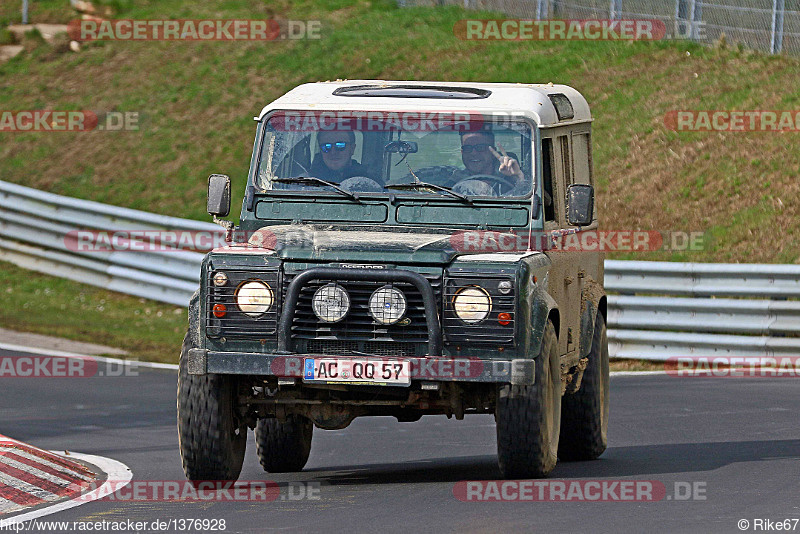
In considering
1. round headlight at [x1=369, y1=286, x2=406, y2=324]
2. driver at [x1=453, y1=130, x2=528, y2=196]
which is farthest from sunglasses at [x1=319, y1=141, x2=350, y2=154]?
round headlight at [x1=369, y1=286, x2=406, y2=324]

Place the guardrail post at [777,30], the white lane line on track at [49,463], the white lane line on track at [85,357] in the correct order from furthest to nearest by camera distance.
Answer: the guardrail post at [777,30], the white lane line on track at [85,357], the white lane line on track at [49,463]

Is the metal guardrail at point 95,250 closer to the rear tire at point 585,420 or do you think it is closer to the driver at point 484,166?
the rear tire at point 585,420

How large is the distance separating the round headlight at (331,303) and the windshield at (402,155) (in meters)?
1.20

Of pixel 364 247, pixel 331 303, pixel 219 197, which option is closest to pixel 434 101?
pixel 219 197

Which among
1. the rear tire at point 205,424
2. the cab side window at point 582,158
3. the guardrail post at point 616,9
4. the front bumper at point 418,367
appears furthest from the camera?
the guardrail post at point 616,9

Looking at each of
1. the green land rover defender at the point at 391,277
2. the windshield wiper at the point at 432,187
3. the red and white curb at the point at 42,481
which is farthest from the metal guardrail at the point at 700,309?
the red and white curb at the point at 42,481

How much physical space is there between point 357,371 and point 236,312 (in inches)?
32.2

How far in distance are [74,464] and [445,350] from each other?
2737mm

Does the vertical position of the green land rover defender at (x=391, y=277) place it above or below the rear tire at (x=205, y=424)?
above

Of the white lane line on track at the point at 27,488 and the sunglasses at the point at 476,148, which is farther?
the sunglasses at the point at 476,148

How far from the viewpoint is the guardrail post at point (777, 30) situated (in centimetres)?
2500

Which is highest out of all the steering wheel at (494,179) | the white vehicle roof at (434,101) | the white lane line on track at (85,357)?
the white vehicle roof at (434,101)

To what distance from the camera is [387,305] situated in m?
8.84

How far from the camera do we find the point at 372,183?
9930 mm
